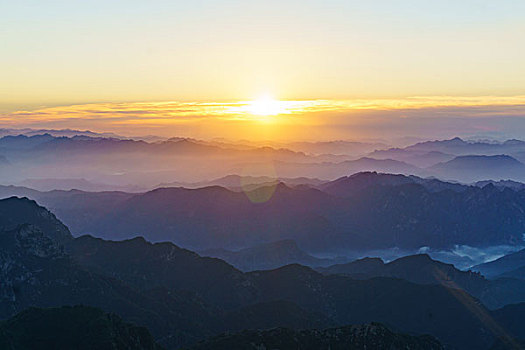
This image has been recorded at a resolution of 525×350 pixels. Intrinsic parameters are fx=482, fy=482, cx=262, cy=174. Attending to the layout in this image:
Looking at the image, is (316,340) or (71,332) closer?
(71,332)

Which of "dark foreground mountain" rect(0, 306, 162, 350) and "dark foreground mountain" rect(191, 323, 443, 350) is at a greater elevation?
"dark foreground mountain" rect(0, 306, 162, 350)

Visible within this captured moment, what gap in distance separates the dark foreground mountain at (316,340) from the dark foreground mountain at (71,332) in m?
19.5

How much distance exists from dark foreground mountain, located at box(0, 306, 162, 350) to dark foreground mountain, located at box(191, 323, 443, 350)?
1948 cm

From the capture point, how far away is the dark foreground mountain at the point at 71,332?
4796 inches

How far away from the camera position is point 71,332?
12744 centimetres

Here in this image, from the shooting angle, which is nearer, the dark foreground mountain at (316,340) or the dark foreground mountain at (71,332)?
the dark foreground mountain at (71,332)

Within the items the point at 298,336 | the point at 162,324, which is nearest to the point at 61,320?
the point at 162,324

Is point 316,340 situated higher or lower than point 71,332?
lower

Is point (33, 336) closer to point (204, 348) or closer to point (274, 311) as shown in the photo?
point (204, 348)

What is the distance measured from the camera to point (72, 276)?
7835 inches

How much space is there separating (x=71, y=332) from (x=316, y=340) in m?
68.4

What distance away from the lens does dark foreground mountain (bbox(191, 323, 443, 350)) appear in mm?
136375

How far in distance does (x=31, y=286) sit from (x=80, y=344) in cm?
8331

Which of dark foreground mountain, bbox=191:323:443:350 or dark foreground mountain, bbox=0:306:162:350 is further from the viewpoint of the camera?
dark foreground mountain, bbox=191:323:443:350
